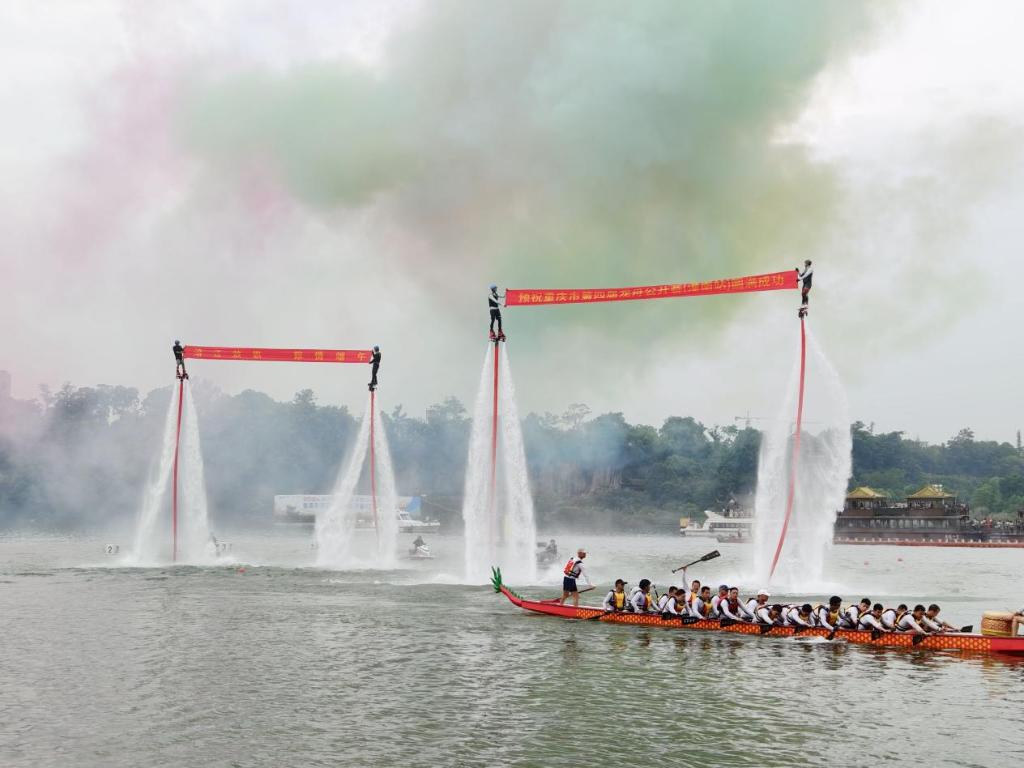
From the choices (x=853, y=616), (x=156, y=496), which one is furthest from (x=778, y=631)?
(x=156, y=496)

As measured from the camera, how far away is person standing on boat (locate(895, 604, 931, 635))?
33875mm

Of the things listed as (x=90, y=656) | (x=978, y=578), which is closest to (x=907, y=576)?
(x=978, y=578)

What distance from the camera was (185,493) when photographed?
214 ft

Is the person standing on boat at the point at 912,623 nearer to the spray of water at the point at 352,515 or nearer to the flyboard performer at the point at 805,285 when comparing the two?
the flyboard performer at the point at 805,285

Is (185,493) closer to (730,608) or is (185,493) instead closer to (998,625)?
(730,608)

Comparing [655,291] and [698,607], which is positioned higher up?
[655,291]

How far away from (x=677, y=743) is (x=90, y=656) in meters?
21.9

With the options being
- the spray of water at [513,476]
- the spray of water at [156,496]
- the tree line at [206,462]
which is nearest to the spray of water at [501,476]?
the spray of water at [513,476]

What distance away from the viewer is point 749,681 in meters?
29.1

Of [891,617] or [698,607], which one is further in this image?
[698,607]

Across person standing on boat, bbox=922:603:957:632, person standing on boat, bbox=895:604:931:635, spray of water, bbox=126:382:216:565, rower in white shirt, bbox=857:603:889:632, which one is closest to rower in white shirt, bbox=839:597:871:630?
rower in white shirt, bbox=857:603:889:632

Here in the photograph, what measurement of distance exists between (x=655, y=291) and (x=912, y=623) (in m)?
22.3

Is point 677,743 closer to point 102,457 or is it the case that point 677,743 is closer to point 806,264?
point 806,264

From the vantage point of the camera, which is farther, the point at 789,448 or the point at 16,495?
the point at 16,495
